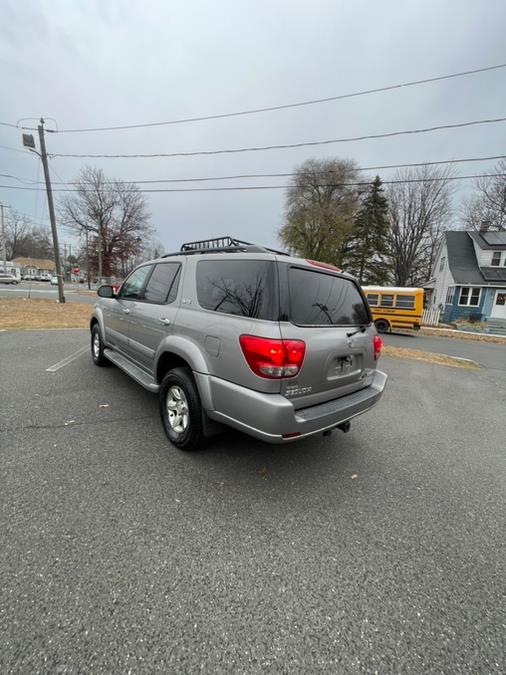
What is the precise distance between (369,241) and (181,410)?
100 feet

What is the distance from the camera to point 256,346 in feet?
6.88

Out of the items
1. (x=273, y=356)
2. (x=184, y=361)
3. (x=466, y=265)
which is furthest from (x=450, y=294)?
(x=273, y=356)

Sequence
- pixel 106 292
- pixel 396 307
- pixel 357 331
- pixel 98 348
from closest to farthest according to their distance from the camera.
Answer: pixel 357 331 → pixel 106 292 → pixel 98 348 → pixel 396 307

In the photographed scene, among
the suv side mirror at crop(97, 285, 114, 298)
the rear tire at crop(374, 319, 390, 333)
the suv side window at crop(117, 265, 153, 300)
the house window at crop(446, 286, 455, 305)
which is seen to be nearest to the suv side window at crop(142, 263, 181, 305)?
the suv side window at crop(117, 265, 153, 300)

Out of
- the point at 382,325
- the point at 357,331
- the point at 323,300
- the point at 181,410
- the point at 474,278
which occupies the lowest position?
the point at 382,325

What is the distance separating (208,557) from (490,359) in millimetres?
11400

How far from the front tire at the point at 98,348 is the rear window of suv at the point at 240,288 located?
3030mm

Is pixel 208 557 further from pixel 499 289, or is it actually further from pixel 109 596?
pixel 499 289

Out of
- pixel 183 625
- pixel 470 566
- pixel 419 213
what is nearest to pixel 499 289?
pixel 419 213

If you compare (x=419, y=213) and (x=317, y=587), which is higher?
(x=419, y=213)

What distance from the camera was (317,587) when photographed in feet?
5.38

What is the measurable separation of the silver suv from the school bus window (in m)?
13.6

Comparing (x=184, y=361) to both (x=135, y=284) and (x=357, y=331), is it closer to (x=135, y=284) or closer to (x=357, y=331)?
(x=357, y=331)

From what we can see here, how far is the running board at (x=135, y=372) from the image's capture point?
10.5 feet
